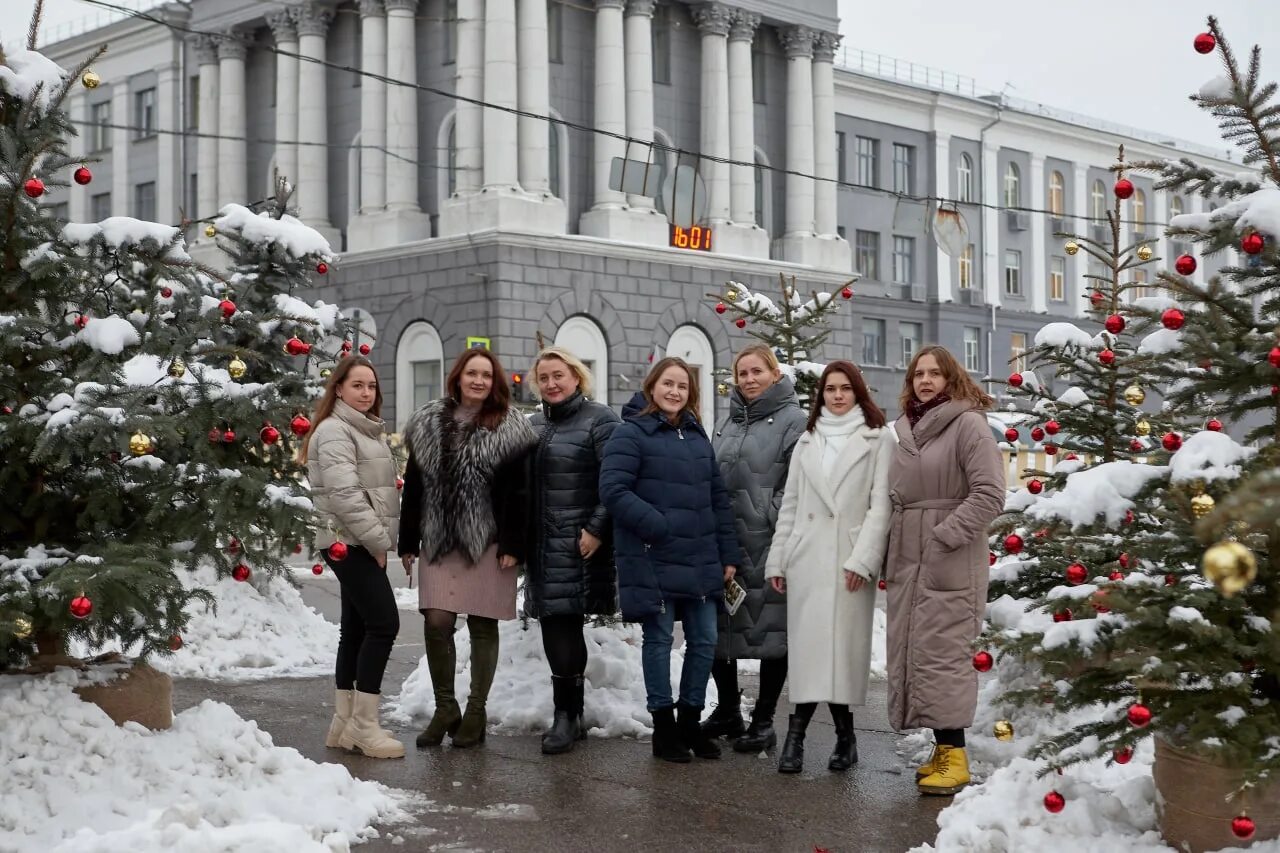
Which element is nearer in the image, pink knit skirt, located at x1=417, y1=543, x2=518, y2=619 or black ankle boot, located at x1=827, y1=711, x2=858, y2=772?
black ankle boot, located at x1=827, y1=711, x2=858, y2=772

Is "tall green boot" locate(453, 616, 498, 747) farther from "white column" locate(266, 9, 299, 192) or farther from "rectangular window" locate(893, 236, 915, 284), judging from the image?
"rectangular window" locate(893, 236, 915, 284)

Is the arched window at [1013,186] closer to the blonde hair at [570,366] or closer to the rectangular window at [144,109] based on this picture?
the rectangular window at [144,109]

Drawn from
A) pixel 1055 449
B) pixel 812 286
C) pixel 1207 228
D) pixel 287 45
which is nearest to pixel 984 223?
pixel 812 286

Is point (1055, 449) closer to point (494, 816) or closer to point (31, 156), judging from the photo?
point (494, 816)

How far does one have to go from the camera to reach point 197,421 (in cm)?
672

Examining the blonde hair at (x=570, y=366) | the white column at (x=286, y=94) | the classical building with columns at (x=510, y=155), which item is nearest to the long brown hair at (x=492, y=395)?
the blonde hair at (x=570, y=366)

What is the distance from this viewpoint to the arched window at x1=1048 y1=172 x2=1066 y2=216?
183ft

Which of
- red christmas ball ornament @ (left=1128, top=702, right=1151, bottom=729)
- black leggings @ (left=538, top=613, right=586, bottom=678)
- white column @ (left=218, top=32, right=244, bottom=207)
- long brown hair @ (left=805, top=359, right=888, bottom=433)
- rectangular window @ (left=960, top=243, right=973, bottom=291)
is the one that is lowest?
black leggings @ (left=538, top=613, right=586, bottom=678)

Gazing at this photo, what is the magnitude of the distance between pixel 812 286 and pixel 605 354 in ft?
22.7

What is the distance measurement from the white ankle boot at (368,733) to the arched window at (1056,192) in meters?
50.7

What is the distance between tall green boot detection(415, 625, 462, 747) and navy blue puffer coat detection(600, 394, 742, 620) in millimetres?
996

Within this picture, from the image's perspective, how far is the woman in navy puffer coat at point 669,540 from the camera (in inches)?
305

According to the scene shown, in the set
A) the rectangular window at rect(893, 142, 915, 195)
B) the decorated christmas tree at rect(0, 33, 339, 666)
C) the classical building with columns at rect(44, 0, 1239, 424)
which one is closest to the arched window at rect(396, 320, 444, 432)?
the classical building with columns at rect(44, 0, 1239, 424)

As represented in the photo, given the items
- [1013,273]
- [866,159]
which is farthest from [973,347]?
[866,159]
